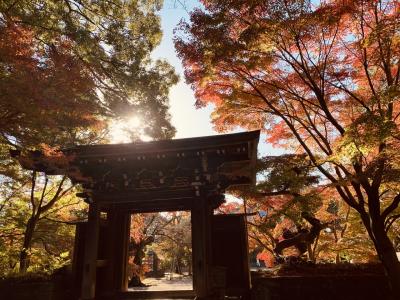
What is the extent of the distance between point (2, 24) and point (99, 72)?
5128 mm

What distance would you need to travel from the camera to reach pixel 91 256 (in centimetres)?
793

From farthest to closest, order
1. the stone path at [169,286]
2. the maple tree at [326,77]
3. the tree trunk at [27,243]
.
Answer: the tree trunk at [27,243], the stone path at [169,286], the maple tree at [326,77]

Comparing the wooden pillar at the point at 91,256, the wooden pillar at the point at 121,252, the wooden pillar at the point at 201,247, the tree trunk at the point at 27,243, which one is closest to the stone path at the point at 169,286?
the wooden pillar at the point at 121,252

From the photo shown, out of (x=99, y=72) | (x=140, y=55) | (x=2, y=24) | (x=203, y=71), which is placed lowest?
(x=203, y=71)

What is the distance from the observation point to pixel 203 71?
900cm

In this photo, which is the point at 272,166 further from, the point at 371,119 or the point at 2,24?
the point at 2,24

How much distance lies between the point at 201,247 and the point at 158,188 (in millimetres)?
2114

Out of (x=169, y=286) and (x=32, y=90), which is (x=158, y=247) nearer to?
(x=169, y=286)

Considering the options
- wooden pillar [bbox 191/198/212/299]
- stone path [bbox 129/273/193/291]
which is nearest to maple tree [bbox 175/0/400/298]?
wooden pillar [bbox 191/198/212/299]

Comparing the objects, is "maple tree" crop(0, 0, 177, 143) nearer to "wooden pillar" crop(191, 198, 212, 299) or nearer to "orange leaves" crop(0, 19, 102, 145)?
"orange leaves" crop(0, 19, 102, 145)

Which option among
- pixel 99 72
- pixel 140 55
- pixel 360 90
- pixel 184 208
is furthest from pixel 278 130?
pixel 99 72

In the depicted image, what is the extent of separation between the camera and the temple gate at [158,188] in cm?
770

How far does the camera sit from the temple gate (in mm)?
7699

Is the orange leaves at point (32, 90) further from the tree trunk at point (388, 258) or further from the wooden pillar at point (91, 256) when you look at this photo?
the tree trunk at point (388, 258)
